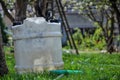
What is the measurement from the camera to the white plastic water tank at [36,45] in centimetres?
548

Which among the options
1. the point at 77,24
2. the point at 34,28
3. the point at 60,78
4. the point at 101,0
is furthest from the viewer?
the point at 77,24

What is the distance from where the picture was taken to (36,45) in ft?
18.0

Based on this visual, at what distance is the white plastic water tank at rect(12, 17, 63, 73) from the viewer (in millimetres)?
5477

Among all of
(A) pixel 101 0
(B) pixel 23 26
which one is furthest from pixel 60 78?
(A) pixel 101 0

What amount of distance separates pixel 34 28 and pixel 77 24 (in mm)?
31223

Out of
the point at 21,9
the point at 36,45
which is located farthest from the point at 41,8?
the point at 36,45

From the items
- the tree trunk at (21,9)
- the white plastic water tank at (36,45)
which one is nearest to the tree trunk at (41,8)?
the tree trunk at (21,9)

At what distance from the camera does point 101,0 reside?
1540cm

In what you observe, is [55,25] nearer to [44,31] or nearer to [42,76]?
[44,31]

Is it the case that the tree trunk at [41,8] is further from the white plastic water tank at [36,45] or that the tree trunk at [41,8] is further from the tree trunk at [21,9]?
the white plastic water tank at [36,45]

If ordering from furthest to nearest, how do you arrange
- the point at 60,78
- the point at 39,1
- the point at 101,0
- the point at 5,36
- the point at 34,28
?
the point at 5,36
the point at 101,0
the point at 39,1
the point at 34,28
the point at 60,78

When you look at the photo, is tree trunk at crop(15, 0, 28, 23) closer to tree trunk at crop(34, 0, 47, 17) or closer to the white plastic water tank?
tree trunk at crop(34, 0, 47, 17)

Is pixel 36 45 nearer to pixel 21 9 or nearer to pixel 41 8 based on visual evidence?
pixel 21 9

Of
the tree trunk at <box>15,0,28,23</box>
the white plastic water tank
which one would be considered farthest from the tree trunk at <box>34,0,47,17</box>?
the white plastic water tank
